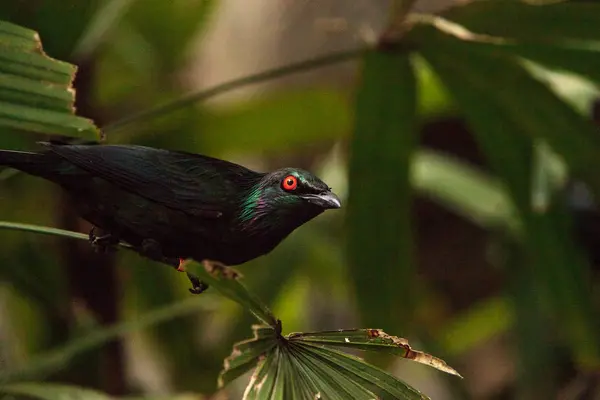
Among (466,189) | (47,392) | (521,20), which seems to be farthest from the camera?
(466,189)

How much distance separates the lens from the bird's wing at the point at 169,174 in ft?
1.08

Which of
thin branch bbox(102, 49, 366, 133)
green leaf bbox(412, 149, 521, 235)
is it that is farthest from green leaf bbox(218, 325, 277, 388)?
green leaf bbox(412, 149, 521, 235)

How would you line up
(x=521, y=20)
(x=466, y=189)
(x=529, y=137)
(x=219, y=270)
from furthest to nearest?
1. (x=466, y=189)
2. (x=529, y=137)
3. (x=521, y=20)
4. (x=219, y=270)

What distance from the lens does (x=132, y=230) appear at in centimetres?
32

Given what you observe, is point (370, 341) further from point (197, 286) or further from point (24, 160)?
point (24, 160)

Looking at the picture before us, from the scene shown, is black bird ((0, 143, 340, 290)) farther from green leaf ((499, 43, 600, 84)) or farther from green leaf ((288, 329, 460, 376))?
green leaf ((499, 43, 600, 84))

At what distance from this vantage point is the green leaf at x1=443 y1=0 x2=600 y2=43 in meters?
0.81

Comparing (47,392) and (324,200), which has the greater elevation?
(324,200)

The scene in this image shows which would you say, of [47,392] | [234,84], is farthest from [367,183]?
[47,392]

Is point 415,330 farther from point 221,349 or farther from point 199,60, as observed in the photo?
point 199,60

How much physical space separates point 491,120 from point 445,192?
0.60 m

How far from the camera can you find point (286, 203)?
33 centimetres

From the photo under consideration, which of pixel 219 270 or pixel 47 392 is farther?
pixel 47 392

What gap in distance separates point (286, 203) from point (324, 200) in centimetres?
2
